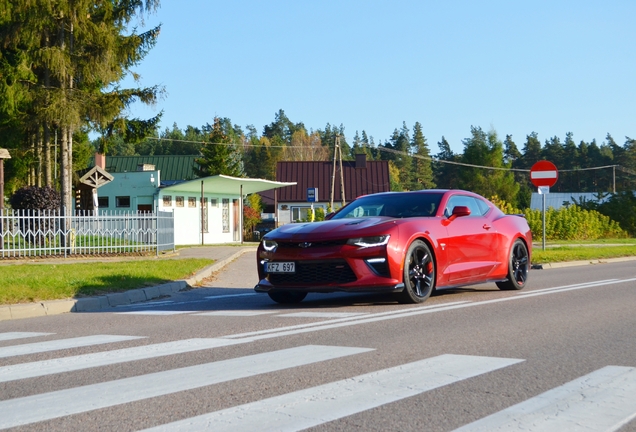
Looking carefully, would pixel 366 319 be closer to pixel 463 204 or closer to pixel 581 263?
pixel 463 204

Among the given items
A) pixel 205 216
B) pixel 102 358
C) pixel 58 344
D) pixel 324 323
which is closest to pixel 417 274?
pixel 324 323

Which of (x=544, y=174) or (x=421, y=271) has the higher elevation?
(x=544, y=174)

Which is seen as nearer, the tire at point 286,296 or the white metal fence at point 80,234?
the tire at point 286,296

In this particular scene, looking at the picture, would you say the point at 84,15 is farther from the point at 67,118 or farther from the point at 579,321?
the point at 579,321

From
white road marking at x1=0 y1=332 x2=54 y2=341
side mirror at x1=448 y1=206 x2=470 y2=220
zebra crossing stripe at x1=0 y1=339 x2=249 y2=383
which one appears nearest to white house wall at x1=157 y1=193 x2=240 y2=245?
side mirror at x1=448 y1=206 x2=470 y2=220

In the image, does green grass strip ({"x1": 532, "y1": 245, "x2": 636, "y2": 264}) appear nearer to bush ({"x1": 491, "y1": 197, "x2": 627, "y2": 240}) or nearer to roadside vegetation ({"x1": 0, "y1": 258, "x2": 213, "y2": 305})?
roadside vegetation ({"x1": 0, "y1": 258, "x2": 213, "y2": 305})

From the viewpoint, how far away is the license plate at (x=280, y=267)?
9656 millimetres

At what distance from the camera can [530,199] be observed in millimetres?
93062

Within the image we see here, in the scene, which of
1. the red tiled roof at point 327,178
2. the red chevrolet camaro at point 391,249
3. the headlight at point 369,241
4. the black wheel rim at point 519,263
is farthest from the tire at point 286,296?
the red tiled roof at point 327,178

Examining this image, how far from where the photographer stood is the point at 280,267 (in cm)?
977

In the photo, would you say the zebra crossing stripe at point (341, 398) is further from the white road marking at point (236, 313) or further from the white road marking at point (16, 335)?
the white road marking at point (16, 335)

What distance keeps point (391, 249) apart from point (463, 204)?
2312mm

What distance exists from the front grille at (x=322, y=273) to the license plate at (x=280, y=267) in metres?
0.06

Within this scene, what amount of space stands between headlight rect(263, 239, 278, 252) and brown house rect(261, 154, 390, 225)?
209ft
